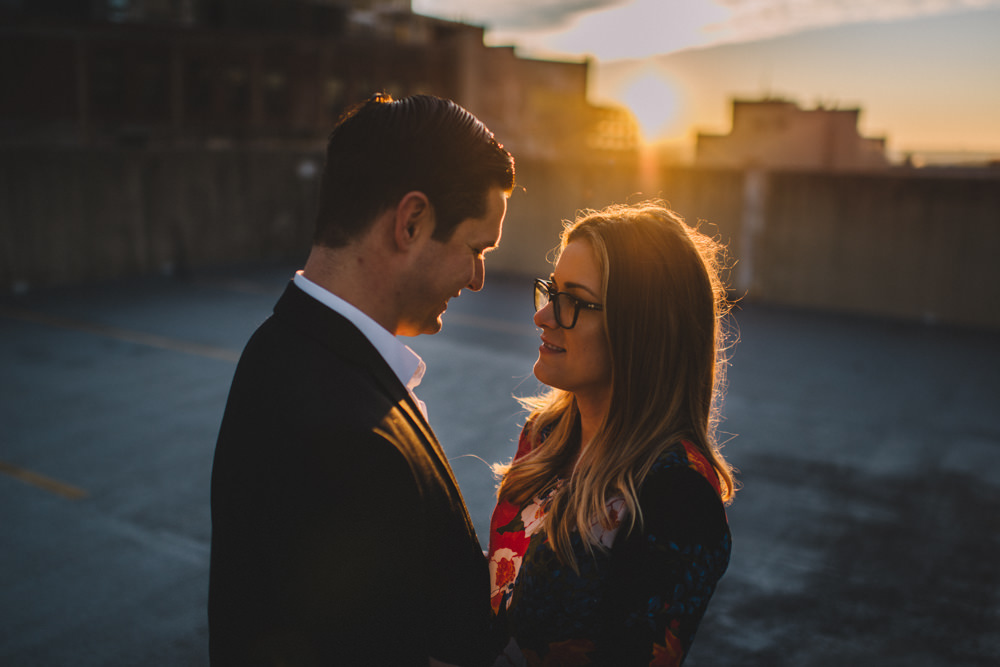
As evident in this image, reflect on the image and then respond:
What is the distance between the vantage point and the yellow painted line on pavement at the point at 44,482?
677 cm

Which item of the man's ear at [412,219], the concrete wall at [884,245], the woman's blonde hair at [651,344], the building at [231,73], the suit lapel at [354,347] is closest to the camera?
the suit lapel at [354,347]

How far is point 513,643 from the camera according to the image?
2.23m

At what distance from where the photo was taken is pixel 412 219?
1.75 metres

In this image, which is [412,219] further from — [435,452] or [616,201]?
[616,201]

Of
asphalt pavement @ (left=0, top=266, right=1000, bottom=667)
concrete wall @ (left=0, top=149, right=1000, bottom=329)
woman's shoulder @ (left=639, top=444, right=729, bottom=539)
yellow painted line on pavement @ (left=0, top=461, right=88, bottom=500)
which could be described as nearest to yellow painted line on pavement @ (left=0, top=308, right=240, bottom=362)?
asphalt pavement @ (left=0, top=266, right=1000, bottom=667)

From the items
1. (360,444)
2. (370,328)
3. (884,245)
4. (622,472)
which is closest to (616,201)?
(884,245)

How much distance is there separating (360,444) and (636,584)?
98cm

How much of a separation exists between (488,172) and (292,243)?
2179 cm

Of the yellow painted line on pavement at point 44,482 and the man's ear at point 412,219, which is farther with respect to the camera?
the yellow painted line on pavement at point 44,482

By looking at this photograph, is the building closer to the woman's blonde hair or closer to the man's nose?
the woman's blonde hair

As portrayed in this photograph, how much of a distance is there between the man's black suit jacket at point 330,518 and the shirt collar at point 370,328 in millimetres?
35

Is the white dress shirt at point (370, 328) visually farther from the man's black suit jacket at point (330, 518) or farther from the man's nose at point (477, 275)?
the man's nose at point (477, 275)

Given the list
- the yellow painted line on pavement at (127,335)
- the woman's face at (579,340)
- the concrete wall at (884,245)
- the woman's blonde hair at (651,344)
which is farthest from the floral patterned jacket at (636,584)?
the concrete wall at (884,245)

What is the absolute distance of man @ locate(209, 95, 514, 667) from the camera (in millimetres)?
1433
